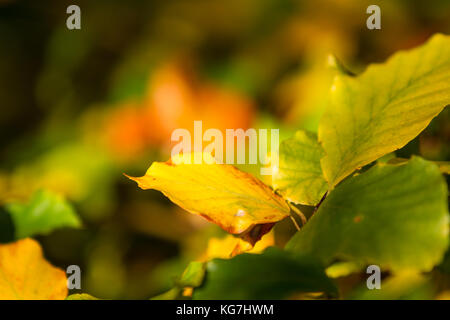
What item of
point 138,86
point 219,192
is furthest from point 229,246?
Result: point 138,86

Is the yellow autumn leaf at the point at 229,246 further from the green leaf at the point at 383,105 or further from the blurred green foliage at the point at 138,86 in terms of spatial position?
the blurred green foliage at the point at 138,86

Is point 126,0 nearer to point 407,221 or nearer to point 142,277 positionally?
point 142,277

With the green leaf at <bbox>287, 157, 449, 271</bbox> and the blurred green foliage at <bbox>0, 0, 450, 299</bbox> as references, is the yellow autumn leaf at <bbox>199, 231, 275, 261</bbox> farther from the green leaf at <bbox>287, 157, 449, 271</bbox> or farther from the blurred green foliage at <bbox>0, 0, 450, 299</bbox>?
the blurred green foliage at <bbox>0, 0, 450, 299</bbox>

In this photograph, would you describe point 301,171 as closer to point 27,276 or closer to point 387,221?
point 387,221

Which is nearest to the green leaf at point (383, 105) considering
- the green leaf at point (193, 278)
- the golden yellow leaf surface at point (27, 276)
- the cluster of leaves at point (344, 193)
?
the cluster of leaves at point (344, 193)

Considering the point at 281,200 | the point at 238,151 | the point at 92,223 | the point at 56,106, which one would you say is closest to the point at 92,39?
the point at 56,106

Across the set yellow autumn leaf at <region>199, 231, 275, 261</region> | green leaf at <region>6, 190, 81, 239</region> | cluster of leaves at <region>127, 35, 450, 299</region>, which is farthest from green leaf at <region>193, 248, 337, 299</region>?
green leaf at <region>6, 190, 81, 239</region>
